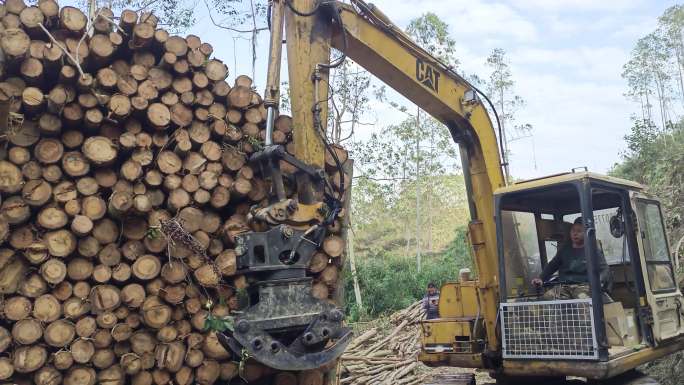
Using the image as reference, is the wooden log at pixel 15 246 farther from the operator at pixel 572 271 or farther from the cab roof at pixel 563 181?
the operator at pixel 572 271

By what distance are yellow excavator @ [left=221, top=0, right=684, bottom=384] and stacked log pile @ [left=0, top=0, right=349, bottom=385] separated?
2.34 ft

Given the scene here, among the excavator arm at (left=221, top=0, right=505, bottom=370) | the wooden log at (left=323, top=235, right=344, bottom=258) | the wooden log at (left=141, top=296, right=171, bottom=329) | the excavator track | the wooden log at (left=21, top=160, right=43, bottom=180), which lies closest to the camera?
the excavator arm at (left=221, top=0, right=505, bottom=370)

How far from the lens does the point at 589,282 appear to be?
16.0ft

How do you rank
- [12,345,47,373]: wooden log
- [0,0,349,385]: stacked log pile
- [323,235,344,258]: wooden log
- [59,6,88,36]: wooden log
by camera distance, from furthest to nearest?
[323,235,344,258]: wooden log < [59,6,88,36]: wooden log < [0,0,349,385]: stacked log pile < [12,345,47,373]: wooden log

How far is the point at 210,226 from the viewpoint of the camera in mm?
5105

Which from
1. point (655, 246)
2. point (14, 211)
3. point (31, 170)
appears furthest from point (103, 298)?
point (655, 246)

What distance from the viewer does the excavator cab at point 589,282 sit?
15.8 feet

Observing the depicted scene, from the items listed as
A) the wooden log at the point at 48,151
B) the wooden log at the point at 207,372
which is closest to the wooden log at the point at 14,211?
the wooden log at the point at 48,151

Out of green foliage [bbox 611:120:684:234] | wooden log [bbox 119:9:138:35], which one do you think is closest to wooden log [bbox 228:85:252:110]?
wooden log [bbox 119:9:138:35]

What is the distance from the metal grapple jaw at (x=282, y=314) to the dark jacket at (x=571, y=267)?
2310 millimetres

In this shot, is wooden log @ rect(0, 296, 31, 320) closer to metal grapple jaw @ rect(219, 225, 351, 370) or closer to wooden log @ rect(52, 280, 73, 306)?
wooden log @ rect(52, 280, 73, 306)

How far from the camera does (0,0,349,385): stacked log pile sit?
4.45 meters

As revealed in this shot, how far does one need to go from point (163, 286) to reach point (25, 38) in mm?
2173

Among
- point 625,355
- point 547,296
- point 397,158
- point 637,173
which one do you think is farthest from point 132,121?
point 397,158
